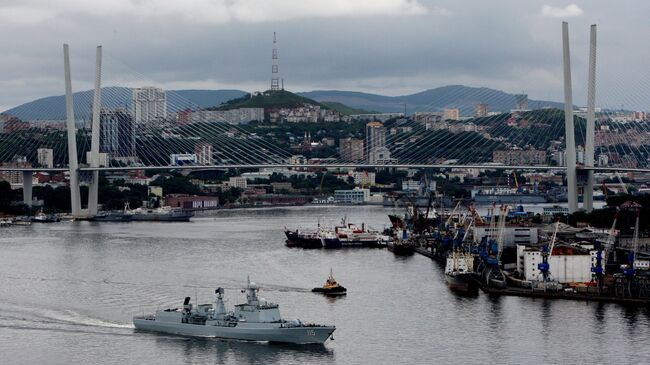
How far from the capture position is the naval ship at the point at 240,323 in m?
12.1

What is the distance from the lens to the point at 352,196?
4881cm

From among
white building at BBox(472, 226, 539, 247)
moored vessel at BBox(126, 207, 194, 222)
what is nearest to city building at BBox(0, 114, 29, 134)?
moored vessel at BBox(126, 207, 194, 222)

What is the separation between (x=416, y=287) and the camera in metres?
16.2

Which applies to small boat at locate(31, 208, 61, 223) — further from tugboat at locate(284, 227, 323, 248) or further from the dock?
the dock

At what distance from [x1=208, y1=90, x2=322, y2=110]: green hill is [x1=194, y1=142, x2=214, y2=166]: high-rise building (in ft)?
70.2

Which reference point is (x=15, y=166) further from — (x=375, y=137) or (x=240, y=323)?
(x=240, y=323)

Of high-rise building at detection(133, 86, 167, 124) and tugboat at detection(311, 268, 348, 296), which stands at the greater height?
high-rise building at detection(133, 86, 167, 124)

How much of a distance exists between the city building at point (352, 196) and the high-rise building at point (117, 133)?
8851 millimetres

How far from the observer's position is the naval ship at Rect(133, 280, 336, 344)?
12.1 meters

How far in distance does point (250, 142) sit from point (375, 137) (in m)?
6.20

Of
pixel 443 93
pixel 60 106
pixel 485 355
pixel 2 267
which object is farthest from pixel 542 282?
pixel 443 93

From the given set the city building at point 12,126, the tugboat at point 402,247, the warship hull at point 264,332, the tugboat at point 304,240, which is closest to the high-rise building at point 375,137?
the city building at point 12,126

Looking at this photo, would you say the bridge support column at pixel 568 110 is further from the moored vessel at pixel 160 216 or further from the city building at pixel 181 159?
the city building at pixel 181 159

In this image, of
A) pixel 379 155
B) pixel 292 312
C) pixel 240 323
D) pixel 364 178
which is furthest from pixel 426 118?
pixel 240 323
